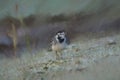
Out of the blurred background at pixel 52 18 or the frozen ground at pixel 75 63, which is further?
the blurred background at pixel 52 18

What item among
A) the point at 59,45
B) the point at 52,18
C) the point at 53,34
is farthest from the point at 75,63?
the point at 52,18

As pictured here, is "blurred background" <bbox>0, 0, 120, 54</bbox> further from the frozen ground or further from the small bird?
the small bird

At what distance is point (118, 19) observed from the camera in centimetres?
924

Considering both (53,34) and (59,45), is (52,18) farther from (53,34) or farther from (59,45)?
(59,45)

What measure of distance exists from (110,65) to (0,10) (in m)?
4.32

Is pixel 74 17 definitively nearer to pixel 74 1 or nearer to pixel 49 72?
pixel 74 1

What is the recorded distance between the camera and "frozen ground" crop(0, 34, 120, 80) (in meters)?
6.34

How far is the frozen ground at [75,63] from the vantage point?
6336 millimetres

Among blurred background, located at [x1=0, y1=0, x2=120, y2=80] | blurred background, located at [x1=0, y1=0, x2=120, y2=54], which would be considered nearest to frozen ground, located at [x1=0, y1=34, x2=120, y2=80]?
blurred background, located at [x1=0, y1=0, x2=120, y2=80]

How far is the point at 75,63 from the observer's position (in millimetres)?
7367

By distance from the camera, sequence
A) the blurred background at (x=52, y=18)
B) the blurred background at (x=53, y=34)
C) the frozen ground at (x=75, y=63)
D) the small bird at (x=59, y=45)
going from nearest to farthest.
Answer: the frozen ground at (x=75, y=63) → the blurred background at (x=53, y=34) → the small bird at (x=59, y=45) → the blurred background at (x=52, y=18)

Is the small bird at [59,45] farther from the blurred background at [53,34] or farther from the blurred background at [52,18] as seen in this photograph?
the blurred background at [52,18]

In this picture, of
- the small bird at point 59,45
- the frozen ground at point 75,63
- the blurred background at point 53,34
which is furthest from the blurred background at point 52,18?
the small bird at point 59,45

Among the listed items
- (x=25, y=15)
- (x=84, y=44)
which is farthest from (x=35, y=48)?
(x=25, y=15)
